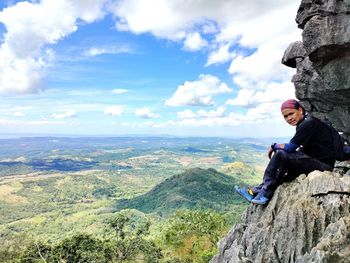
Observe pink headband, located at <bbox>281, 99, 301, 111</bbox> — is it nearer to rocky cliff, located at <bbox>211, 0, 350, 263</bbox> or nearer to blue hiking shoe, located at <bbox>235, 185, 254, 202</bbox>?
rocky cliff, located at <bbox>211, 0, 350, 263</bbox>

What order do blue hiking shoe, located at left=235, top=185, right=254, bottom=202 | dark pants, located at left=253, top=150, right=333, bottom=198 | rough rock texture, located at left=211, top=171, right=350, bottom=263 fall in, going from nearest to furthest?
1. rough rock texture, located at left=211, top=171, right=350, bottom=263
2. dark pants, located at left=253, top=150, right=333, bottom=198
3. blue hiking shoe, located at left=235, top=185, right=254, bottom=202

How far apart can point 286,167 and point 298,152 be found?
1.85 ft

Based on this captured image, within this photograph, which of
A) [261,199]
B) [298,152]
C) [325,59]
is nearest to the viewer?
[298,152]

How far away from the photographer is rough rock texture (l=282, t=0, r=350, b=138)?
49.3 feet

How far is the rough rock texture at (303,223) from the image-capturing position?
791cm

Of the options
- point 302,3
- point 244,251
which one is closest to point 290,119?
point 244,251

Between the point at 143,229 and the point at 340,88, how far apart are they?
45131 millimetres

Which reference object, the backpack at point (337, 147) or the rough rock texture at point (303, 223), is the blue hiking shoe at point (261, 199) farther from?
the backpack at point (337, 147)

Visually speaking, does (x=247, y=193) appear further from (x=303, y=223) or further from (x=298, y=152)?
(x=303, y=223)

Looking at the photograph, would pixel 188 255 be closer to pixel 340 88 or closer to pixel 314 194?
pixel 340 88

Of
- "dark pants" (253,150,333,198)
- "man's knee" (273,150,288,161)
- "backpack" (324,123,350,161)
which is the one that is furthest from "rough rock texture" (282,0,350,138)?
"man's knee" (273,150,288,161)

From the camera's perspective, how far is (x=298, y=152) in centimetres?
980

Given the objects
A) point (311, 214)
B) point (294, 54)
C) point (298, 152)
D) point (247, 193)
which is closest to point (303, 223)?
point (311, 214)

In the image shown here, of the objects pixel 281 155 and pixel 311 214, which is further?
pixel 281 155
